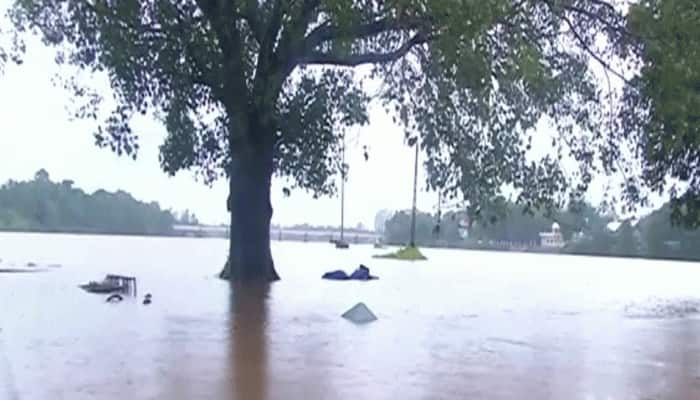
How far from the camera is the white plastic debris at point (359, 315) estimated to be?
6.85m

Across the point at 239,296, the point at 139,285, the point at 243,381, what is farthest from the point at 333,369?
the point at 139,285

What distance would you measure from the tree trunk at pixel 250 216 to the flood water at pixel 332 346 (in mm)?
1219

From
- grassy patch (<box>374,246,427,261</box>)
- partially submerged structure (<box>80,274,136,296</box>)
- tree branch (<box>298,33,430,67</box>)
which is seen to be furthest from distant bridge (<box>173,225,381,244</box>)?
partially submerged structure (<box>80,274,136,296</box>)

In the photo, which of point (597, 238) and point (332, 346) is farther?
point (597, 238)

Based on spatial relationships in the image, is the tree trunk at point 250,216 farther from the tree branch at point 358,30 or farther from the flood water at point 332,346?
the tree branch at point 358,30

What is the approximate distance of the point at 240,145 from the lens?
10906mm

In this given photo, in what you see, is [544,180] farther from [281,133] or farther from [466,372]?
[466,372]

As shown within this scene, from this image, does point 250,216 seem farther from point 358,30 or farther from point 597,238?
point 597,238

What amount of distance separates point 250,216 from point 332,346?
6.24 m

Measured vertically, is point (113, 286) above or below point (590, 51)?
below

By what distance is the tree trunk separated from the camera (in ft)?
36.3

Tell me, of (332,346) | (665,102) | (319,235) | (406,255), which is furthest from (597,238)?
(332,346)

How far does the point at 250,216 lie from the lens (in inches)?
443

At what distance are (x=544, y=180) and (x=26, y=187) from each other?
724 centimetres
